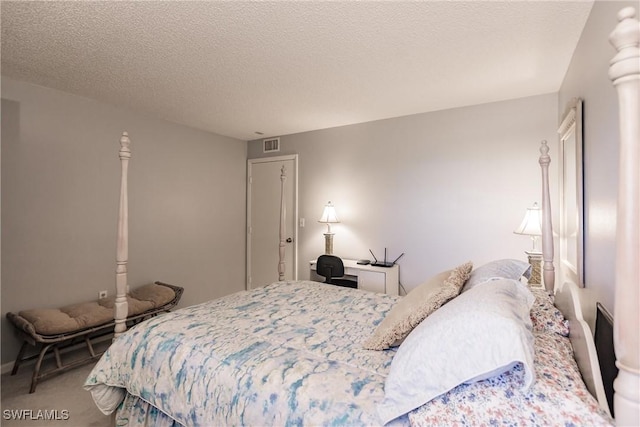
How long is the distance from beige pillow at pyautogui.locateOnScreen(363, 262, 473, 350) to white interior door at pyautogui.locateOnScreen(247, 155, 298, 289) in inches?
124

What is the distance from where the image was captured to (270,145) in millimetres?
4762

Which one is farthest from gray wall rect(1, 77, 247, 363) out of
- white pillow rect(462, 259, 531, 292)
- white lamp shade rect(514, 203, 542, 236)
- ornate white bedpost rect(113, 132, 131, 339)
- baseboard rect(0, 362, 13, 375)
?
white lamp shade rect(514, 203, 542, 236)

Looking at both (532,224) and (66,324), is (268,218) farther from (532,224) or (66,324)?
(532,224)

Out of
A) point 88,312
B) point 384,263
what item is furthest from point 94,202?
point 384,263

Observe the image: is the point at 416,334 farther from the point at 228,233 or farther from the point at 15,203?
the point at 228,233

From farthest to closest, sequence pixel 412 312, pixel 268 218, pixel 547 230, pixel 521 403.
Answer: pixel 268 218, pixel 547 230, pixel 412 312, pixel 521 403

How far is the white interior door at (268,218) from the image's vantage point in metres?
4.56

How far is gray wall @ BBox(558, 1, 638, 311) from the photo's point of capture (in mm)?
1328

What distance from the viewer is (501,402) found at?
888 mm

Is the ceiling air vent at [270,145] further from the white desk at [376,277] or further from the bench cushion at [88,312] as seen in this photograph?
the bench cushion at [88,312]

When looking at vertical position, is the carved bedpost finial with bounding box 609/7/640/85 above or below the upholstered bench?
above

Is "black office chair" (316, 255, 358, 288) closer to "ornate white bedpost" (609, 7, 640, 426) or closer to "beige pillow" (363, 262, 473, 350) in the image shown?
"beige pillow" (363, 262, 473, 350)

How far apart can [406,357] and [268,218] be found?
389 centimetres

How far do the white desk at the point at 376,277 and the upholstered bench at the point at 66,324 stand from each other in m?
2.08
